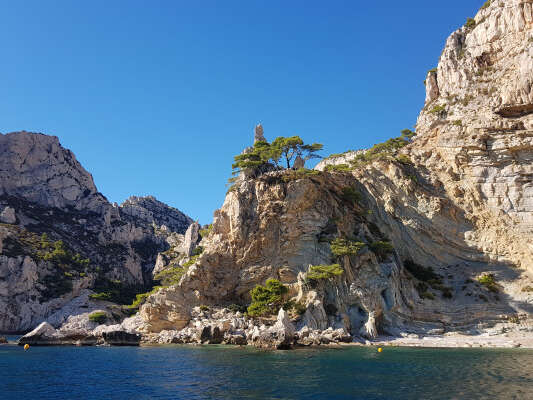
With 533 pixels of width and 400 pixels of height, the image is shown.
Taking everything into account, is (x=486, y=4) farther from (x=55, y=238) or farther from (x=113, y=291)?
(x=55, y=238)

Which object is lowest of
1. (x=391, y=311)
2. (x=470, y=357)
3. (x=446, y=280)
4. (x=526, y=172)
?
(x=470, y=357)

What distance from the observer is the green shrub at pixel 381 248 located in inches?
2266

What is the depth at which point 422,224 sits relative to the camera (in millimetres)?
64625

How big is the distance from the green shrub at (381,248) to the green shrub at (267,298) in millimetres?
15993

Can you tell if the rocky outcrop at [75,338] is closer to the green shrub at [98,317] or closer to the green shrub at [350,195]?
the green shrub at [98,317]

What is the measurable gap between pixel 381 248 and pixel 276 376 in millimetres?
38371

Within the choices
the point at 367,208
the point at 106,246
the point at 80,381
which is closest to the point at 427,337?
the point at 367,208

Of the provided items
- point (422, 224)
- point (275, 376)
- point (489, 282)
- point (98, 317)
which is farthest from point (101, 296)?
point (489, 282)

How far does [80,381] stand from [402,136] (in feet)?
258

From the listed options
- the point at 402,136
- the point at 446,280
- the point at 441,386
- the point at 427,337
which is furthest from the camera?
the point at 402,136

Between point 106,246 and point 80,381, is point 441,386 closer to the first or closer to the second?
point 80,381

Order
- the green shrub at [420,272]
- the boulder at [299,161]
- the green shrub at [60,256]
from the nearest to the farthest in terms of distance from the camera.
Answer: the green shrub at [420,272] → the boulder at [299,161] → the green shrub at [60,256]

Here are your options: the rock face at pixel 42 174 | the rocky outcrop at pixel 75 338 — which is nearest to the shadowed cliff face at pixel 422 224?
the rocky outcrop at pixel 75 338

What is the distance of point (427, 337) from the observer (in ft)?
154
